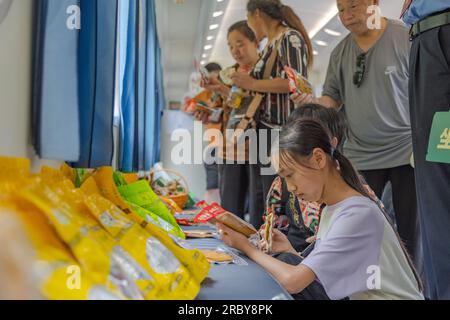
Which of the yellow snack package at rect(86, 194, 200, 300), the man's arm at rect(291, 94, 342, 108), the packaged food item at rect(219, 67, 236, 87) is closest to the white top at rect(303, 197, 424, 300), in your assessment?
the yellow snack package at rect(86, 194, 200, 300)

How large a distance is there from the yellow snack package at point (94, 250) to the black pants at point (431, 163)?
0.88m

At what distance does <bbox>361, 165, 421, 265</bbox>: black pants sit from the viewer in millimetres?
1758

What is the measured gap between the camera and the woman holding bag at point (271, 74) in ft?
6.83

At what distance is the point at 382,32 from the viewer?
1.92 m

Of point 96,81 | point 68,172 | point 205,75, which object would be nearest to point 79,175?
point 68,172

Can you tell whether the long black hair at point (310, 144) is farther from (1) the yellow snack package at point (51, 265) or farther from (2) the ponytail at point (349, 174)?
(1) the yellow snack package at point (51, 265)

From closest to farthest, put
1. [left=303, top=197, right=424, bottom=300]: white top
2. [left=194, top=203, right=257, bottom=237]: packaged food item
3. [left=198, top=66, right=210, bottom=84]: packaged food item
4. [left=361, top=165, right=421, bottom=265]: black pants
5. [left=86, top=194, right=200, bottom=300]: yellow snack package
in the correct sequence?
[left=86, top=194, right=200, bottom=300]: yellow snack package → [left=303, top=197, right=424, bottom=300]: white top → [left=194, top=203, right=257, bottom=237]: packaged food item → [left=361, top=165, right=421, bottom=265]: black pants → [left=198, top=66, right=210, bottom=84]: packaged food item

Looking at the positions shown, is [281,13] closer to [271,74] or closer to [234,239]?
[271,74]

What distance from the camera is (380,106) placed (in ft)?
6.22

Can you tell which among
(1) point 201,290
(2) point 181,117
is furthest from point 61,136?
(2) point 181,117

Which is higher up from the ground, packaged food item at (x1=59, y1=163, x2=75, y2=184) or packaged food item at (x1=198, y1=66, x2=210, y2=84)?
packaged food item at (x1=198, y1=66, x2=210, y2=84)

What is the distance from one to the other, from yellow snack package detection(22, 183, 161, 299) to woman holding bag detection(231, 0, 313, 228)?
137 centimetres

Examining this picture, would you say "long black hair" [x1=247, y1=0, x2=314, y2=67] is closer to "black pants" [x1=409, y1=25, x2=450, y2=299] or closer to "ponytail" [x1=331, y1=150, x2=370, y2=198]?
"black pants" [x1=409, y1=25, x2=450, y2=299]
